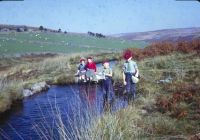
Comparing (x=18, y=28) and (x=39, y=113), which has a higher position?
(x=18, y=28)

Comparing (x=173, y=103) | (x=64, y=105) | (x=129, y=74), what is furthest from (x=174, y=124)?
(x=64, y=105)

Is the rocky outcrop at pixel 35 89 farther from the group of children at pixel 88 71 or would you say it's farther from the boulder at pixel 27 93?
the group of children at pixel 88 71

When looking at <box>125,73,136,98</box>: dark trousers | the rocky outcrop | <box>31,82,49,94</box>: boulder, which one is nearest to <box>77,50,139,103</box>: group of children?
<box>125,73,136,98</box>: dark trousers

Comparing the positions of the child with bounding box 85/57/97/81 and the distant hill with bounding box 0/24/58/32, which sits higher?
the distant hill with bounding box 0/24/58/32

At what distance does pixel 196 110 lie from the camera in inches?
425

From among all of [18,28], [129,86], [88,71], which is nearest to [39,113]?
[88,71]

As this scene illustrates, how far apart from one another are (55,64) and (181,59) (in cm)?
1357

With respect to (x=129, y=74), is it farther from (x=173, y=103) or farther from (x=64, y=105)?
(x=64, y=105)

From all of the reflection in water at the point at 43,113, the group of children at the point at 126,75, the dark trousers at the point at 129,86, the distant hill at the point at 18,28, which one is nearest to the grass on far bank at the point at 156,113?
the dark trousers at the point at 129,86

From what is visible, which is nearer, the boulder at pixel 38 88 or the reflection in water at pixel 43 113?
the reflection in water at pixel 43 113

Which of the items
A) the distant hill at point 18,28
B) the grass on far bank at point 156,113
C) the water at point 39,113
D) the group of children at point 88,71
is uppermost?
the distant hill at point 18,28

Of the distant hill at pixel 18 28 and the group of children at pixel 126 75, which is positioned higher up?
the distant hill at pixel 18 28

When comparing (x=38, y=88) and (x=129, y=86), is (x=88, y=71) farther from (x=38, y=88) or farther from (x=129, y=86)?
(x=38, y=88)

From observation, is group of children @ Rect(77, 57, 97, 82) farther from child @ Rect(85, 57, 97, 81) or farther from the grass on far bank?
the grass on far bank
